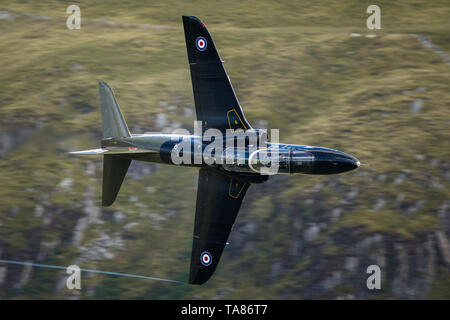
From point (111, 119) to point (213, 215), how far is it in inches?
300

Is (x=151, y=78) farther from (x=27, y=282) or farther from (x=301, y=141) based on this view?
(x=27, y=282)

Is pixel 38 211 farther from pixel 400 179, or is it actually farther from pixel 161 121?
pixel 400 179

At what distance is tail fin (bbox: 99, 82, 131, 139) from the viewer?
3281 centimetres

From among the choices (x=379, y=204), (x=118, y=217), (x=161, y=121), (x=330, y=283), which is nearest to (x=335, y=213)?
(x=379, y=204)

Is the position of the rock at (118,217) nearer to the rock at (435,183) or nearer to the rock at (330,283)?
the rock at (330,283)

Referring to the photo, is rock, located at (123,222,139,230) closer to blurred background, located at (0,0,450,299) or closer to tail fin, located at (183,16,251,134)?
blurred background, located at (0,0,450,299)

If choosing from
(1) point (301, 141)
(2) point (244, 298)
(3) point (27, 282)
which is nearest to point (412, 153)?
(1) point (301, 141)

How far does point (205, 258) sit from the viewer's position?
3266 centimetres

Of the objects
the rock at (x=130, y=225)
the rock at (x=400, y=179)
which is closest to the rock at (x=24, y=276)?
the rock at (x=130, y=225)

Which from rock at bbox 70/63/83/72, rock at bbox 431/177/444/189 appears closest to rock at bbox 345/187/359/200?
rock at bbox 431/177/444/189

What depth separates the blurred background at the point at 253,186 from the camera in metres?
37.9

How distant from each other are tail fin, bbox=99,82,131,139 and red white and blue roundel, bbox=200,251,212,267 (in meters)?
7.63

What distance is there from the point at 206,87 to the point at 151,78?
1553 centimetres

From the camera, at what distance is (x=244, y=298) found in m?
37.2
